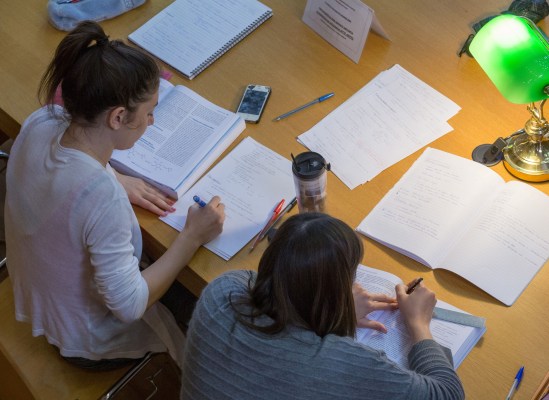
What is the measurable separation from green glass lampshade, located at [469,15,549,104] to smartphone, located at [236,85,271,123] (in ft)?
1.76

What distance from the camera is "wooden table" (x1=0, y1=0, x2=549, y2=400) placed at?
1321 millimetres

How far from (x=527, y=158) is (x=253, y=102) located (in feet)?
2.17

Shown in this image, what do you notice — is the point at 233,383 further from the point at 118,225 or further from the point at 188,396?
the point at 118,225

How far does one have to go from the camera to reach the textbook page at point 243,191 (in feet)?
4.75

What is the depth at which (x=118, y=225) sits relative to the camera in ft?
4.22

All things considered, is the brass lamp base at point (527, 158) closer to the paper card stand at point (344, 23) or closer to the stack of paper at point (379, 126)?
the stack of paper at point (379, 126)

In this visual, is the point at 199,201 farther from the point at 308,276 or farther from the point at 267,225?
the point at 308,276

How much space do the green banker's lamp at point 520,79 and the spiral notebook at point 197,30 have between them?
66 centimetres

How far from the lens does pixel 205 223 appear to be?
4.65 ft

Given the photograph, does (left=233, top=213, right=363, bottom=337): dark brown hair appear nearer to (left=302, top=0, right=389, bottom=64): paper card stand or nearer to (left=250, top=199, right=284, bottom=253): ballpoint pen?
(left=250, top=199, right=284, bottom=253): ballpoint pen

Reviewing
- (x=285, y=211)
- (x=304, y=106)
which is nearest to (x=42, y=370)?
(x=285, y=211)

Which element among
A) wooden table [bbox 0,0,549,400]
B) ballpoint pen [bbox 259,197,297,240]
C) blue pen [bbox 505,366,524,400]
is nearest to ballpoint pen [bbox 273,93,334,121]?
wooden table [bbox 0,0,549,400]

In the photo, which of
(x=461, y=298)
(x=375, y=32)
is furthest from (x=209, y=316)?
(x=375, y=32)

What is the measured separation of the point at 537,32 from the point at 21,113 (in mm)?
1249
